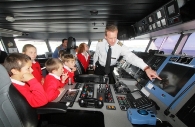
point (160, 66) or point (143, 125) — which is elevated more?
point (160, 66)

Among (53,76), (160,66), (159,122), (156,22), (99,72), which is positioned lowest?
(99,72)

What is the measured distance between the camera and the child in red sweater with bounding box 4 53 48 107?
0.99 metres

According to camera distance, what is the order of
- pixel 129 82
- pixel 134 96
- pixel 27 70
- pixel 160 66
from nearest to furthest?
pixel 27 70, pixel 134 96, pixel 160 66, pixel 129 82

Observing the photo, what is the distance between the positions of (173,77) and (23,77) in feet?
4.62

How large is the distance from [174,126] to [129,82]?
940 millimetres

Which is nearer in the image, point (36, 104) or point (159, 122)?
point (159, 122)

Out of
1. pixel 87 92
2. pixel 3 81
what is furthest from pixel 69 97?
pixel 3 81

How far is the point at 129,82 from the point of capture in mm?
1729

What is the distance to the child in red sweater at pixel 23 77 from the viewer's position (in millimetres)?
994

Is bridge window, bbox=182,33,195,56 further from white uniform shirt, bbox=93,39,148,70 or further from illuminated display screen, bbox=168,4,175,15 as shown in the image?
white uniform shirt, bbox=93,39,148,70

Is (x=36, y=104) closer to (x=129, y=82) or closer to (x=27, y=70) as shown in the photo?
(x=27, y=70)

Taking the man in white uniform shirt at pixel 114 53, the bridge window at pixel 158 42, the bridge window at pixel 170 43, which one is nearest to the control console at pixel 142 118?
the man in white uniform shirt at pixel 114 53

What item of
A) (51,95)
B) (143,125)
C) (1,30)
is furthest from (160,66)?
(1,30)

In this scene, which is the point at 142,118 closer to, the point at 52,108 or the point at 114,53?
the point at 52,108
